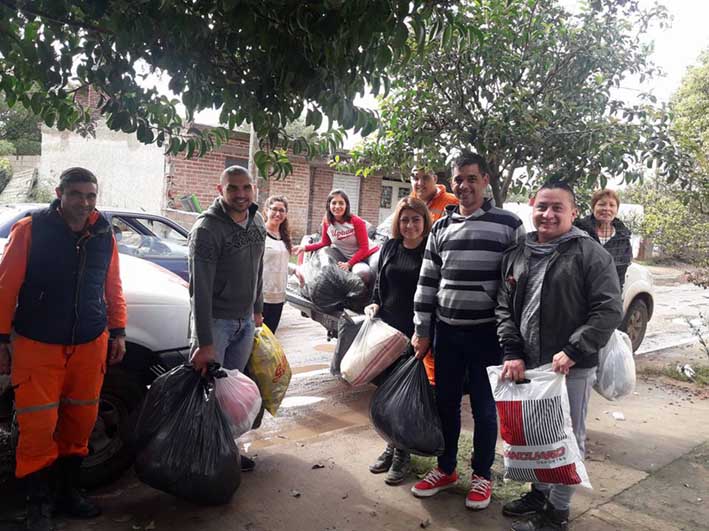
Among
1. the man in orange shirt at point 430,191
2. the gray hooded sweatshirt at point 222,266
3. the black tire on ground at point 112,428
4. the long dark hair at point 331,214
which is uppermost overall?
the man in orange shirt at point 430,191

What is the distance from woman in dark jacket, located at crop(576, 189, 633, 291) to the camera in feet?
15.6

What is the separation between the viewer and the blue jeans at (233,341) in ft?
11.7

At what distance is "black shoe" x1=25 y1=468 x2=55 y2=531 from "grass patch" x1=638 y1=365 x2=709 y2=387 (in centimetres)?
622

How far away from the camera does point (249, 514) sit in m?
3.38

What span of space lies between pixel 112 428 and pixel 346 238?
9.28 feet

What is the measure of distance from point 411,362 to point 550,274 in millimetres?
1091

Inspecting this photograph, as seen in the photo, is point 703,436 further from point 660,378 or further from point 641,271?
point 641,271

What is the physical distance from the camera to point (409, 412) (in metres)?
3.64

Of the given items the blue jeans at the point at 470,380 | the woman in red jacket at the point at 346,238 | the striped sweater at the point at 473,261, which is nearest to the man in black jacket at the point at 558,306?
the striped sweater at the point at 473,261

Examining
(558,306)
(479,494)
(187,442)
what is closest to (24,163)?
(187,442)

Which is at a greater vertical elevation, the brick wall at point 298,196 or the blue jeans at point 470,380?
the brick wall at point 298,196

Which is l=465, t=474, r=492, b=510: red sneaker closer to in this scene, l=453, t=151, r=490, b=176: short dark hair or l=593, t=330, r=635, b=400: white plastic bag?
l=593, t=330, r=635, b=400: white plastic bag

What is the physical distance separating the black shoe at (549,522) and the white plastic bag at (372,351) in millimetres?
1268

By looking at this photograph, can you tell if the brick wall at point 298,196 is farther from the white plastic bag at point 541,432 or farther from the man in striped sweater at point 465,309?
the white plastic bag at point 541,432
